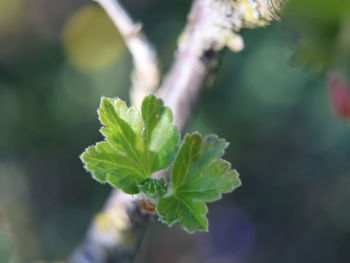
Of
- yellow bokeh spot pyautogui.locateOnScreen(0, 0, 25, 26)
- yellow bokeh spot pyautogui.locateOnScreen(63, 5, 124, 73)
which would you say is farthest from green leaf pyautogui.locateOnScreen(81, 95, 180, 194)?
yellow bokeh spot pyautogui.locateOnScreen(0, 0, 25, 26)

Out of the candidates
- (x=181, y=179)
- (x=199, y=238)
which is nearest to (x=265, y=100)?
(x=199, y=238)

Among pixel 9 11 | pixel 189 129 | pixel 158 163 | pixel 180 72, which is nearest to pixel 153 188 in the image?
pixel 158 163

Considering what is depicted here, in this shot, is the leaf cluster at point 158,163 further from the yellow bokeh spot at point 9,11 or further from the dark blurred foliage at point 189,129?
the yellow bokeh spot at point 9,11

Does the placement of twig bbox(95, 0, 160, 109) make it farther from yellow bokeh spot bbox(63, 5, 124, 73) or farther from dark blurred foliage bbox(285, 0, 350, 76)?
yellow bokeh spot bbox(63, 5, 124, 73)

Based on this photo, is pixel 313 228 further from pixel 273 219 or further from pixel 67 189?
pixel 67 189

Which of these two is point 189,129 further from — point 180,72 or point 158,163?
point 158,163

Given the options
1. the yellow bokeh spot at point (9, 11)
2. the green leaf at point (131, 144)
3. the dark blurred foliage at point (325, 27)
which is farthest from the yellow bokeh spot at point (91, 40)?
the dark blurred foliage at point (325, 27)
